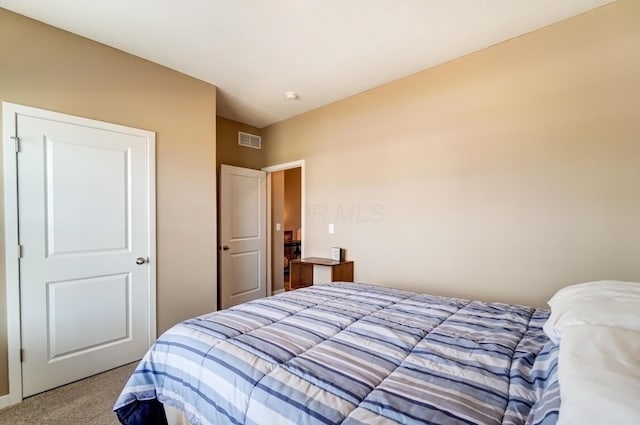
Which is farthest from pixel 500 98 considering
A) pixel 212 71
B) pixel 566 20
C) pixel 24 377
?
pixel 24 377

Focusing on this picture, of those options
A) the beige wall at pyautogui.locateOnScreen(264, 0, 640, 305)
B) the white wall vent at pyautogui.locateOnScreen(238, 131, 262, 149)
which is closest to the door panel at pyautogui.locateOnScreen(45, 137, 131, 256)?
the white wall vent at pyautogui.locateOnScreen(238, 131, 262, 149)

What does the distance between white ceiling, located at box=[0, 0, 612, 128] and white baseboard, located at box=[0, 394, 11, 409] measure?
8.60ft

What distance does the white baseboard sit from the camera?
1.95 meters

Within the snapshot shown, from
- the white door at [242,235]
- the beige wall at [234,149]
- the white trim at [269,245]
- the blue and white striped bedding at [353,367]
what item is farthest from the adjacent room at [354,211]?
the white trim at [269,245]

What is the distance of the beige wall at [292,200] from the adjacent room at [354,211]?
4.42 metres

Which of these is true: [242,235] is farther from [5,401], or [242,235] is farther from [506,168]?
[506,168]

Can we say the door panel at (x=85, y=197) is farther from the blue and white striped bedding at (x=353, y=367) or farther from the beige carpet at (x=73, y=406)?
the blue and white striped bedding at (x=353, y=367)

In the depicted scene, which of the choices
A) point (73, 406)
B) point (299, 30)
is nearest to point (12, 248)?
point (73, 406)

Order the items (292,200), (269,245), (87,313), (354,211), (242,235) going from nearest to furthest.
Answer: (87,313)
(354,211)
(242,235)
(269,245)
(292,200)

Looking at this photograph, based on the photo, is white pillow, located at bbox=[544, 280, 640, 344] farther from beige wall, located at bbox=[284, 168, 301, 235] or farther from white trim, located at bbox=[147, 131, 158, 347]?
beige wall, located at bbox=[284, 168, 301, 235]

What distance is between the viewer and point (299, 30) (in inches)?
87.8

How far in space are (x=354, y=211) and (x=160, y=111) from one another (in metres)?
2.22

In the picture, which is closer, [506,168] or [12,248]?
[12,248]

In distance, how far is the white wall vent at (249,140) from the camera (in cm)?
429
